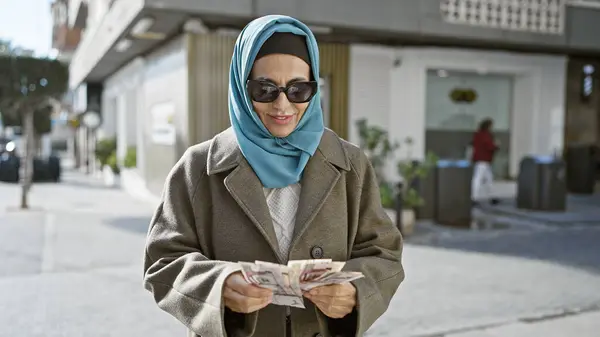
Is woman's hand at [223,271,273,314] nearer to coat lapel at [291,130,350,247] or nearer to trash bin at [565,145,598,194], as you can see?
coat lapel at [291,130,350,247]

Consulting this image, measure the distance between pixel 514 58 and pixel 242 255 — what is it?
14.0 metres

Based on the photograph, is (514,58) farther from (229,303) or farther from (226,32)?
(229,303)

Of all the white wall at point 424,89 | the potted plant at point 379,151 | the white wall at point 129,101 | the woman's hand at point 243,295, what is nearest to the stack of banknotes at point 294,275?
the woman's hand at point 243,295

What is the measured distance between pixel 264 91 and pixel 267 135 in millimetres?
140

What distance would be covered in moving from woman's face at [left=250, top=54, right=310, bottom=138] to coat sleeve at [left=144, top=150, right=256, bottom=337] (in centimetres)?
27

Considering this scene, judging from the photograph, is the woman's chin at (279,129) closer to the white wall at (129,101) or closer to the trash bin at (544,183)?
the trash bin at (544,183)

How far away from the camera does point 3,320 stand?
196 inches

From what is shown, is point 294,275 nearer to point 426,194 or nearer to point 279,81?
point 279,81

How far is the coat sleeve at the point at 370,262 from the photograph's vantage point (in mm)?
1779

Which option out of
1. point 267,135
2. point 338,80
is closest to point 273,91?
point 267,135

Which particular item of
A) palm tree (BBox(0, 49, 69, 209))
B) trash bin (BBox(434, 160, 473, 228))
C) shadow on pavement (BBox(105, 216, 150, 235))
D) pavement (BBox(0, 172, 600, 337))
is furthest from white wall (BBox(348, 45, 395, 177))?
palm tree (BBox(0, 49, 69, 209))

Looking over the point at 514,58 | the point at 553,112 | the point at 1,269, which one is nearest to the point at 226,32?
the point at 1,269

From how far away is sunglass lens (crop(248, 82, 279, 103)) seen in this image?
6.07ft

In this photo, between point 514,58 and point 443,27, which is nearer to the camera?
point 443,27
